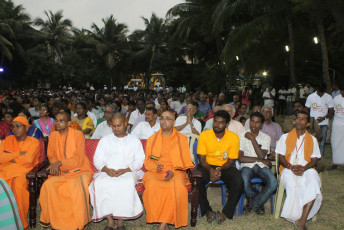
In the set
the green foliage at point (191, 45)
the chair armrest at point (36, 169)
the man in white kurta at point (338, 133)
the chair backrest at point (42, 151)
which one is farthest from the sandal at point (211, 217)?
the green foliage at point (191, 45)

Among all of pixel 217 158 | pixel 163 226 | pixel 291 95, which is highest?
pixel 291 95

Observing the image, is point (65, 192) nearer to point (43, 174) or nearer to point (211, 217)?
point (43, 174)

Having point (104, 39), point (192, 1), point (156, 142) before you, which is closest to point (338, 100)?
→ point (156, 142)

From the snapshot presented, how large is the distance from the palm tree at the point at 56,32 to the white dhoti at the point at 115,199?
36.8 metres

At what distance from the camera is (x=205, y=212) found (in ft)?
15.6

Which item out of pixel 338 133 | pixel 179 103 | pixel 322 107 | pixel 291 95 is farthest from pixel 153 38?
pixel 338 133

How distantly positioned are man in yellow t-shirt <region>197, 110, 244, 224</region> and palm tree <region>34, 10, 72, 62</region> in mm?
36751

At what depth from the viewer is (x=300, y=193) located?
4.50 metres

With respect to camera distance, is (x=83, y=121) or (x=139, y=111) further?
(x=139, y=111)

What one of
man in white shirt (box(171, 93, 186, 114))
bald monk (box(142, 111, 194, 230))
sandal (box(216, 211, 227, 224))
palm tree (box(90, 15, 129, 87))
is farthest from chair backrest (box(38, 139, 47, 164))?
palm tree (box(90, 15, 129, 87))

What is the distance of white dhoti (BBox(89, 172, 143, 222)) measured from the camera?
14.2 feet

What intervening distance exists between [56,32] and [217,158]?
38249 mm

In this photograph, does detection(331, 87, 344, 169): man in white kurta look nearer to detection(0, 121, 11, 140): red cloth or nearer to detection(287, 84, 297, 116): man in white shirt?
detection(0, 121, 11, 140): red cloth

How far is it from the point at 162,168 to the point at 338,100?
4587mm
